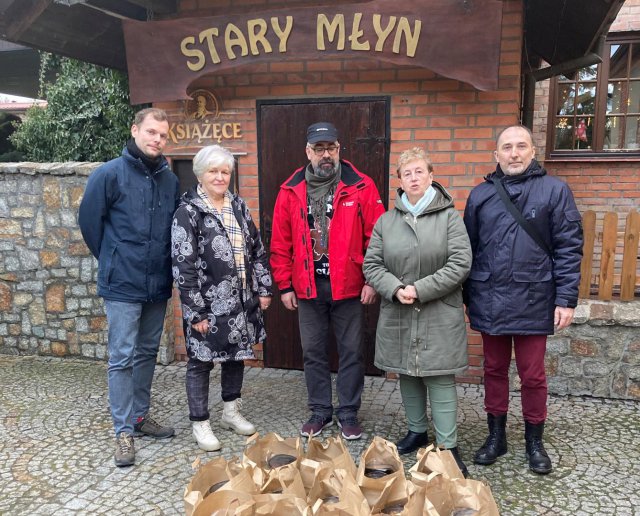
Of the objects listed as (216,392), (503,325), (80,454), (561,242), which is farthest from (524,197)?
(80,454)

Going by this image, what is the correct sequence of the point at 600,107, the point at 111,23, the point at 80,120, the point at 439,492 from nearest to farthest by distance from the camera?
the point at 439,492 → the point at 111,23 → the point at 80,120 → the point at 600,107

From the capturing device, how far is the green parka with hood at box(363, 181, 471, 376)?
9.74 feet

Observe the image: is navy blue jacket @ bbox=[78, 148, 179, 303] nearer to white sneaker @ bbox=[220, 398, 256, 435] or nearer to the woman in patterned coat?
the woman in patterned coat

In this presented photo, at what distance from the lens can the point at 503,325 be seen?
3.05 metres

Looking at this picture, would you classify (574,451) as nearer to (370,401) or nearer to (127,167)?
(370,401)

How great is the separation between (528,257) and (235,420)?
203cm

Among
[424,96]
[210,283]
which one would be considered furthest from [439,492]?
[424,96]

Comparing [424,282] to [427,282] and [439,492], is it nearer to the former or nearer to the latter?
[427,282]

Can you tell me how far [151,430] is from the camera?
3604mm

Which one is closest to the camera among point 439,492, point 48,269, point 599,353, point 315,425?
point 439,492

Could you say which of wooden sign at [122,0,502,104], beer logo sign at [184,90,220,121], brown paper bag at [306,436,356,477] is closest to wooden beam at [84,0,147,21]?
wooden sign at [122,0,502,104]

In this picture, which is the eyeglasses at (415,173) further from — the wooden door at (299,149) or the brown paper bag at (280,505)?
the brown paper bag at (280,505)

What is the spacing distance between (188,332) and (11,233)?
2.77 metres

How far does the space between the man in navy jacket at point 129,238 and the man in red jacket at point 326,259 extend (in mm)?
712
